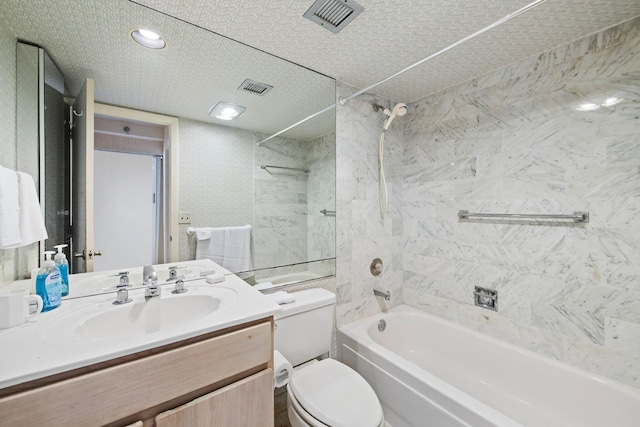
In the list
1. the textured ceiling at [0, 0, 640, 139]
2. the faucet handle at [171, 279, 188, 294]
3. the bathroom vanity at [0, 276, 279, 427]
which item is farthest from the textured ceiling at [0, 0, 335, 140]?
the bathroom vanity at [0, 276, 279, 427]

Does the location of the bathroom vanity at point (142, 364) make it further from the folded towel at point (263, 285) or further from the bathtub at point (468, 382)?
the bathtub at point (468, 382)

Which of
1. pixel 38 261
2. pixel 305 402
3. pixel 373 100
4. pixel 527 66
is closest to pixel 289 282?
pixel 305 402

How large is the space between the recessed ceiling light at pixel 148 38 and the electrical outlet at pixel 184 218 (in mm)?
826

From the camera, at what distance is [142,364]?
73 cm

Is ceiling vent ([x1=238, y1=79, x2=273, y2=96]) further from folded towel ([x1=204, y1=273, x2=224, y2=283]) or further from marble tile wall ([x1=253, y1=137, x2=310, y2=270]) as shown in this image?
folded towel ([x1=204, y1=273, x2=224, y2=283])

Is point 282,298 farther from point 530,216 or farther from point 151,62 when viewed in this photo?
point 530,216

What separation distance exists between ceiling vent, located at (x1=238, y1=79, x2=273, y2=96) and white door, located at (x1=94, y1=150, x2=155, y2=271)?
0.69 meters

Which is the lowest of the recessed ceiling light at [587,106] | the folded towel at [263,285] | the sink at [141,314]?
the folded towel at [263,285]

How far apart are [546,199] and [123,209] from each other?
2311 millimetres

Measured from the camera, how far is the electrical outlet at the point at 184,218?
136 cm

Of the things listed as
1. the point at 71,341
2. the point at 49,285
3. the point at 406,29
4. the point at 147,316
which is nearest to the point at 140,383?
the point at 71,341

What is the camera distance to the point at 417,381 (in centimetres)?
134

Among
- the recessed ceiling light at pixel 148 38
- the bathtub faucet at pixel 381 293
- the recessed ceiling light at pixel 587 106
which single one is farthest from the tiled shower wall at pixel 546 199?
the recessed ceiling light at pixel 148 38

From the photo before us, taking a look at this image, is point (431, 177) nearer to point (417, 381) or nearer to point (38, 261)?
point (417, 381)
